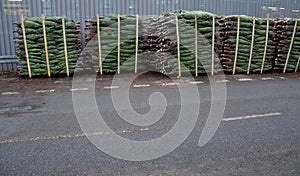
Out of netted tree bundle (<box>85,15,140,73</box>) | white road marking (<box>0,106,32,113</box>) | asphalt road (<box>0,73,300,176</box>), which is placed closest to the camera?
asphalt road (<box>0,73,300,176</box>)

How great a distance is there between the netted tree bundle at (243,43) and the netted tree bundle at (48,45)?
6253 millimetres

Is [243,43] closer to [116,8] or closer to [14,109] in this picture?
[116,8]

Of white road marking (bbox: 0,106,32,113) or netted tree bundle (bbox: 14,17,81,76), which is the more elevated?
netted tree bundle (bbox: 14,17,81,76)

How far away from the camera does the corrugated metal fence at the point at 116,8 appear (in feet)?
36.0

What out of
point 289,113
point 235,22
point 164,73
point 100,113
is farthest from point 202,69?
point 100,113

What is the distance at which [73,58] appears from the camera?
414 inches

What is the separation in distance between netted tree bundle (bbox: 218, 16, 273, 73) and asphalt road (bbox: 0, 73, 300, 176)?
3192 mm

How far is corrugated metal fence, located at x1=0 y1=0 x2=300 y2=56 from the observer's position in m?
11.0

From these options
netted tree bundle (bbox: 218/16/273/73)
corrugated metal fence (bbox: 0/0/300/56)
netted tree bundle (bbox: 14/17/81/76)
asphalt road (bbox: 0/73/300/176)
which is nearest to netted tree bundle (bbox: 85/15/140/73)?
netted tree bundle (bbox: 14/17/81/76)

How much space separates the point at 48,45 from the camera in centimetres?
1001

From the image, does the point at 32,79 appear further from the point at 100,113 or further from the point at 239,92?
the point at 239,92

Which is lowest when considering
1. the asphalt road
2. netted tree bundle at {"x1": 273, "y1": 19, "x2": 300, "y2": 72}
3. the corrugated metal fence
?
the asphalt road

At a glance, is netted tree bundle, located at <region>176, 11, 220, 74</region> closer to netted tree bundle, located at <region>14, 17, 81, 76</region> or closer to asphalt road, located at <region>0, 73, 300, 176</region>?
asphalt road, located at <region>0, 73, 300, 176</region>

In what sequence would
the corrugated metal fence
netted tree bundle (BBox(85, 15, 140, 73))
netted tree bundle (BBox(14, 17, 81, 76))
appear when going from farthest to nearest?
the corrugated metal fence → netted tree bundle (BBox(85, 15, 140, 73)) → netted tree bundle (BBox(14, 17, 81, 76))
